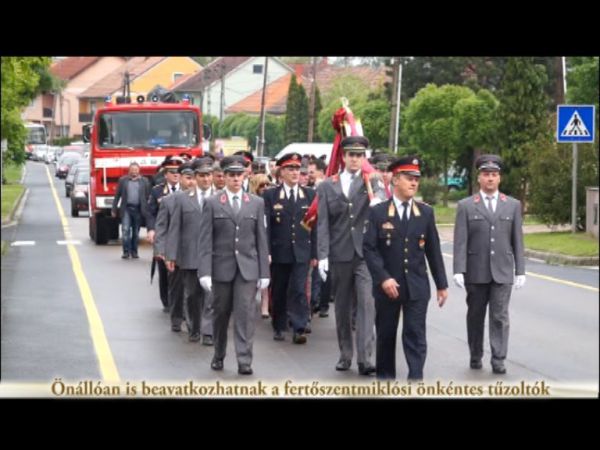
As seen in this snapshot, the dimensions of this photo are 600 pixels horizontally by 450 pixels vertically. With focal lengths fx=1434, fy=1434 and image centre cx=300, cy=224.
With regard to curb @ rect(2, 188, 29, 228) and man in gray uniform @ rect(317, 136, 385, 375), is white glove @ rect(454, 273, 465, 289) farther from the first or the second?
curb @ rect(2, 188, 29, 228)

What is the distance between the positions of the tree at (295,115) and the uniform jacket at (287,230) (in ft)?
129

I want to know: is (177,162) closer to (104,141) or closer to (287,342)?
(287,342)

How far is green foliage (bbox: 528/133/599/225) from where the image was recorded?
101 feet

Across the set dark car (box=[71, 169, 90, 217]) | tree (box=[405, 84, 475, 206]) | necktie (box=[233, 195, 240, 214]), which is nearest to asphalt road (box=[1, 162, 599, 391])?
necktie (box=[233, 195, 240, 214])

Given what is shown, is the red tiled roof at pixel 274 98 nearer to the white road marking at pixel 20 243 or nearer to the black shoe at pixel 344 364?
the white road marking at pixel 20 243

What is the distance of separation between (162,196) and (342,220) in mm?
6386

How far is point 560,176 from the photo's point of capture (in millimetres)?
31172

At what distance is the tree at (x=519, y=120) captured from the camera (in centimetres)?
3198

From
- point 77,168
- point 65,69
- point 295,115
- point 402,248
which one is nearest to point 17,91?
point 65,69

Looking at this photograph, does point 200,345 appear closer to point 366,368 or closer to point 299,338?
point 299,338

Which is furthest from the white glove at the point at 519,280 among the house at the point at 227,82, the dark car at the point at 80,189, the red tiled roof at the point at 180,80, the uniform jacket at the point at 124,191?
the dark car at the point at 80,189

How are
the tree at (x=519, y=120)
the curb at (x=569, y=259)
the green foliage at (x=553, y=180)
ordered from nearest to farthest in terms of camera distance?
the curb at (x=569, y=259), the green foliage at (x=553, y=180), the tree at (x=519, y=120)

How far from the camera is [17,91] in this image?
1983cm

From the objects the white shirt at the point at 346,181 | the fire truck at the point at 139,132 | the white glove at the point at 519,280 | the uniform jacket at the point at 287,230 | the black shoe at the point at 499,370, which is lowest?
the black shoe at the point at 499,370
